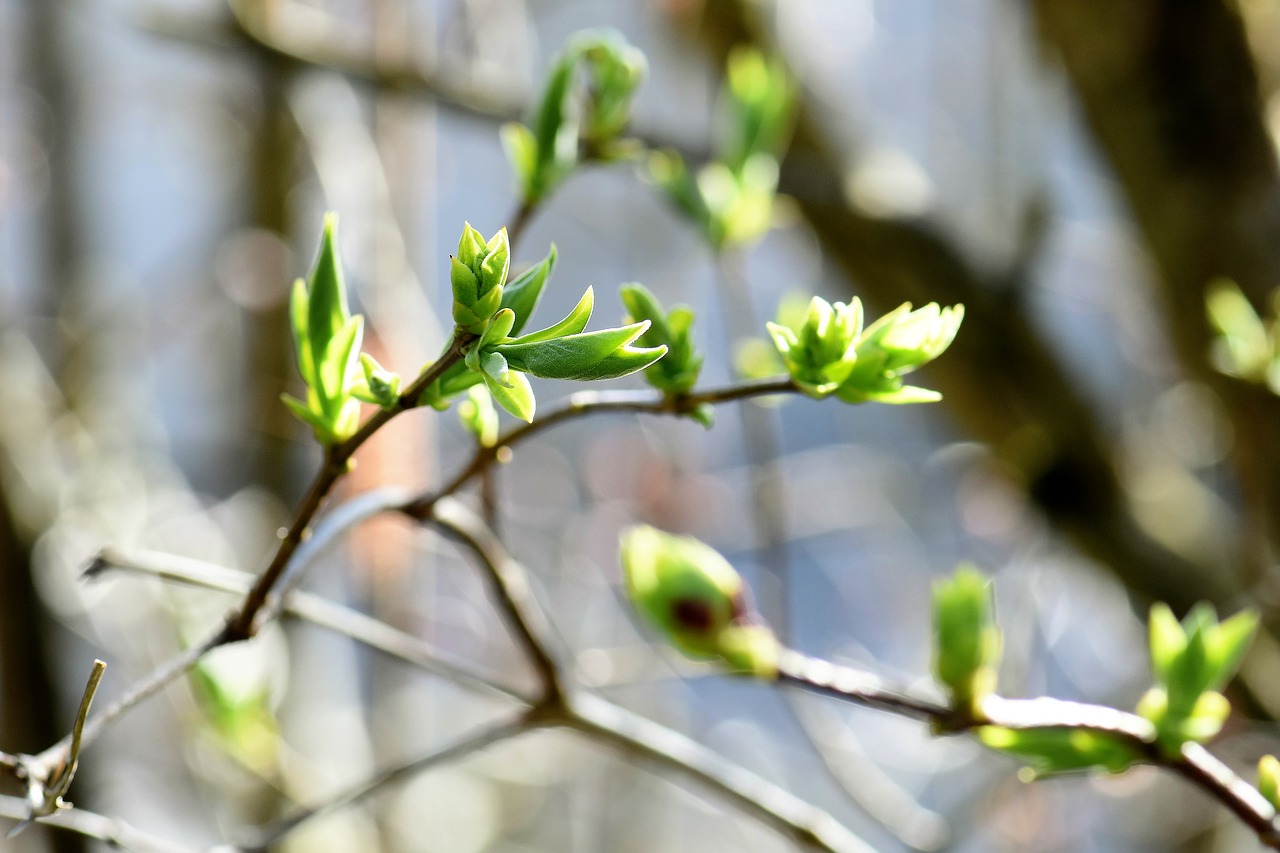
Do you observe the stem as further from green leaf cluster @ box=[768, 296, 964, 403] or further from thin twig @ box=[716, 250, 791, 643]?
thin twig @ box=[716, 250, 791, 643]

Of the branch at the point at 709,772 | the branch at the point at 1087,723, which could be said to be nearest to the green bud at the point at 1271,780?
the branch at the point at 1087,723

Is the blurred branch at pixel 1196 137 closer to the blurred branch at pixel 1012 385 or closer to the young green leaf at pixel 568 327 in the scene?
the blurred branch at pixel 1012 385

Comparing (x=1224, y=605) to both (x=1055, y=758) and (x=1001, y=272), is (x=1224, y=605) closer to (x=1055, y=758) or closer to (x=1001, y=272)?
(x=1001, y=272)

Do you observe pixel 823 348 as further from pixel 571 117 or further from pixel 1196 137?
pixel 1196 137

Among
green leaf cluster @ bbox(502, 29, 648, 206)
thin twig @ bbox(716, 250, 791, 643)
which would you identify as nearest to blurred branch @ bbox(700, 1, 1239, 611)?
thin twig @ bbox(716, 250, 791, 643)

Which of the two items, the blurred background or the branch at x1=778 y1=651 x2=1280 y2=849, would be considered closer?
the branch at x1=778 y1=651 x2=1280 y2=849

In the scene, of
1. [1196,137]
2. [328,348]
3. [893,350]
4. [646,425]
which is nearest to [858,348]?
[893,350]
